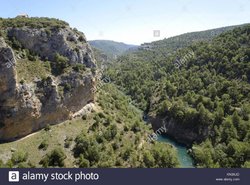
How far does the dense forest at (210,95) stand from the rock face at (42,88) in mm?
31453

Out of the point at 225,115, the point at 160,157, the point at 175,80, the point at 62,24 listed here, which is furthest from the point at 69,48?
the point at 175,80

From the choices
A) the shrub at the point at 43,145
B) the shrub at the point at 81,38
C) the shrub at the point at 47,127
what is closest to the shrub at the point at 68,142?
the shrub at the point at 43,145

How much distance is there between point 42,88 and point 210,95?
62677mm

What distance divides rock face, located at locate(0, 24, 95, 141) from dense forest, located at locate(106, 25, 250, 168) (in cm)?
3145

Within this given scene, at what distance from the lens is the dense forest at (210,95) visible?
7888 cm

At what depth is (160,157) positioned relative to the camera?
230 ft

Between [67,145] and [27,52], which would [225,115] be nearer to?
[67,145]

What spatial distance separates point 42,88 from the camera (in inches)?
2872

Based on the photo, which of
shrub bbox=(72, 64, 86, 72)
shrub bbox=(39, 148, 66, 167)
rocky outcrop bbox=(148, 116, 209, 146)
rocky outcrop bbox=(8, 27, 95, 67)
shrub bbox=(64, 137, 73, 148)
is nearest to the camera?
shrub bbox=(39, 148, 66, 167)

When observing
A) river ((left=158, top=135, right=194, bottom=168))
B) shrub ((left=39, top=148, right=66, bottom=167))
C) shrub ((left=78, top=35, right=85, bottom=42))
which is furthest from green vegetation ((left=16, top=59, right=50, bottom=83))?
river ((left=158, top=135, right=194, bottom=168))

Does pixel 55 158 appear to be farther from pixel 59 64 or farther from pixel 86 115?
pixel 59 64

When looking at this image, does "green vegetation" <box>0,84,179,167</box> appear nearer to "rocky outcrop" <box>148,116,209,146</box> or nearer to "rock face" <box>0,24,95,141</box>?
"rock face" <box>0,24,95,141</box>

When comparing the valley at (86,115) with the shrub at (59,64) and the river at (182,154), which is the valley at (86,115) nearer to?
the shrub at (59,64)

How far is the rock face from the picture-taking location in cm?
6662
